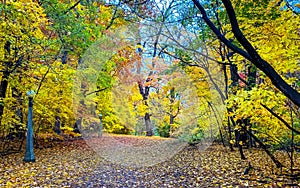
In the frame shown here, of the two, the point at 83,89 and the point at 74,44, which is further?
the point at 83,89

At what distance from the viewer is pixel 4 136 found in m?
7.54

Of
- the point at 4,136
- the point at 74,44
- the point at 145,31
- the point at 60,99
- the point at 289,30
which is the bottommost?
the point at 4,136

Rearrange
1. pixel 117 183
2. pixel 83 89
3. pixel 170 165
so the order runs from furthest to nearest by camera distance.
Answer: pixel 83 89 < pixel 170 165 < pixel 117 183

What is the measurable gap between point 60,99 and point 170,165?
13.1ft

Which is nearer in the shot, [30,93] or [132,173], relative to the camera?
[132,173]

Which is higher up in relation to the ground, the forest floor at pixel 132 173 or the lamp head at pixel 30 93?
the lamp head at pixel 30 93

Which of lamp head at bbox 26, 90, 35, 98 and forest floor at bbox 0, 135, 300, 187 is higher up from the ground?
lamp head at bbox 26, 90, 35, 98

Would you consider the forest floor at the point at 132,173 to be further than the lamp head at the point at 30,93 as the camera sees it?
No

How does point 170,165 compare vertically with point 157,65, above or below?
below

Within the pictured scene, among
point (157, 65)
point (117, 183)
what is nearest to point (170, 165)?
point (117, 183)

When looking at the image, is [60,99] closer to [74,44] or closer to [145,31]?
[74,44]

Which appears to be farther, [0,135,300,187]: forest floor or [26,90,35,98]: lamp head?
[26,90,35,98]: lamp head

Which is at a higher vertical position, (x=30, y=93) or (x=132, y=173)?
(x=30, y=93)

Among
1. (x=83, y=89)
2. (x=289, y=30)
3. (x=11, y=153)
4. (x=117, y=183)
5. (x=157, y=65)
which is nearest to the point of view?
(x=289, y=30)
